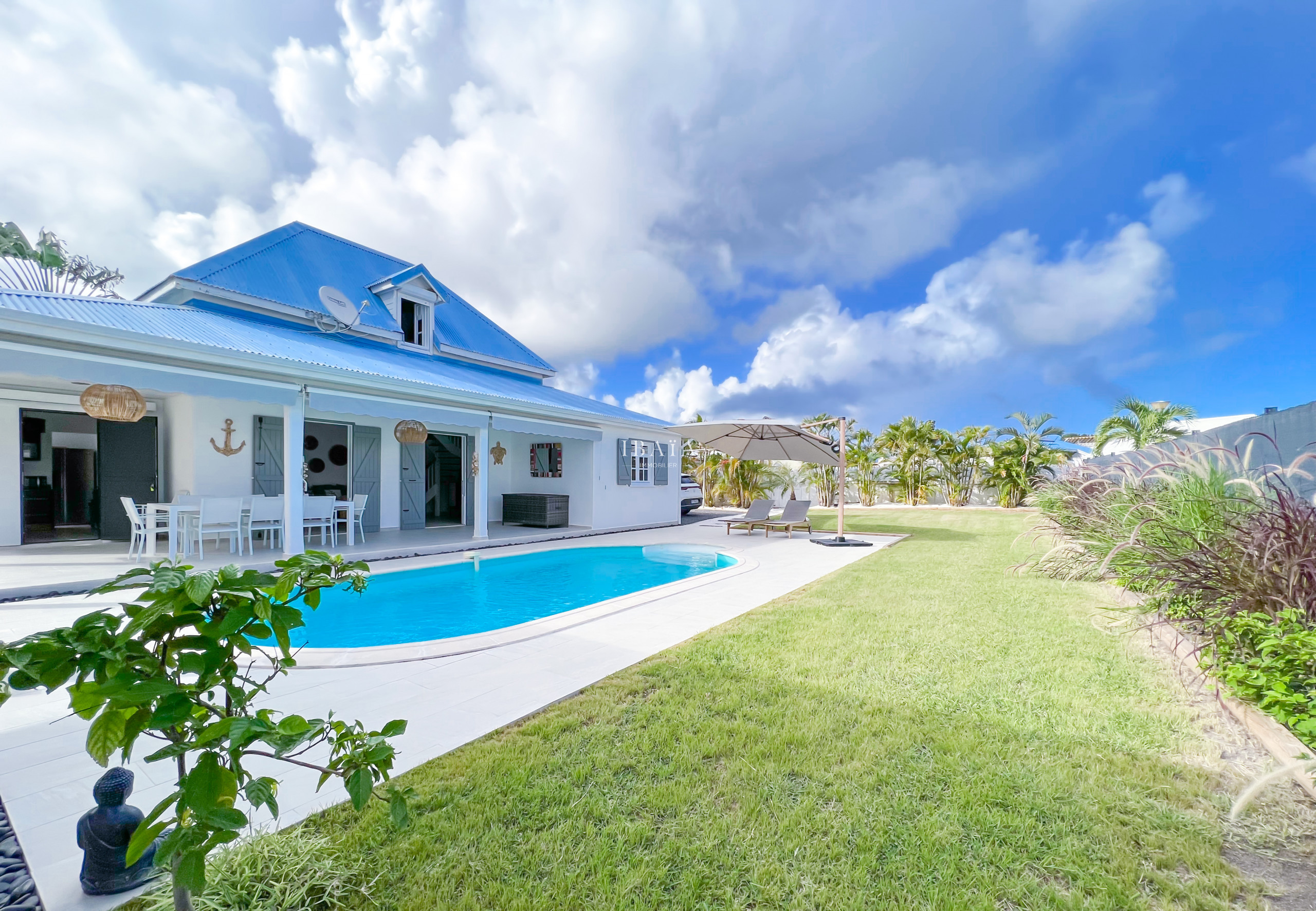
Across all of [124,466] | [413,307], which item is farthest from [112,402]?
[413,307]

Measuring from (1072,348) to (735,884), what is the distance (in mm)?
45214

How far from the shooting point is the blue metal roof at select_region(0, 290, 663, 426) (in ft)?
25.4

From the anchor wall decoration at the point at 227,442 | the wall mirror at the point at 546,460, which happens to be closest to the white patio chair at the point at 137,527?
the anchor wall decoration at the point at 227,442

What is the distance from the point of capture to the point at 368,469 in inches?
516

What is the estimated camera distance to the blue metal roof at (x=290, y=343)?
7734 millimetres

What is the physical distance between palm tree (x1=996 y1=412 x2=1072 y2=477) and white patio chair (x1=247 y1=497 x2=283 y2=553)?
27654 millimetres

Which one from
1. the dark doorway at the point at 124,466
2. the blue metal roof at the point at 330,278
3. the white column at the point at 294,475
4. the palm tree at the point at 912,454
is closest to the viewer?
the white column at the point at 294,475

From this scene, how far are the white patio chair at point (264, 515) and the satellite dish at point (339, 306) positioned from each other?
5924 mm

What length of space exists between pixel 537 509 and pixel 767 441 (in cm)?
705

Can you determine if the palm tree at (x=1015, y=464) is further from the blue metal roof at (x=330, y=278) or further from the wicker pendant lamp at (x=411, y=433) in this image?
the wicker pendant lamp at (x=411, y=433)

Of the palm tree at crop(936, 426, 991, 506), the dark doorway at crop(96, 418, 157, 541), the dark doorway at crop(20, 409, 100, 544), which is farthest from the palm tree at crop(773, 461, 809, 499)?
the dark doorway at crop(20, 409, 100, 544)

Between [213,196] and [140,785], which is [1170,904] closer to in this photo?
Answer: [140,785]

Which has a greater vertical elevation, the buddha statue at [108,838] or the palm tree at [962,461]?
Answer: the palm tree at [962,461]

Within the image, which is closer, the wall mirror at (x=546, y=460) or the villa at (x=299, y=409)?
the villa at (x=299, y=409)
